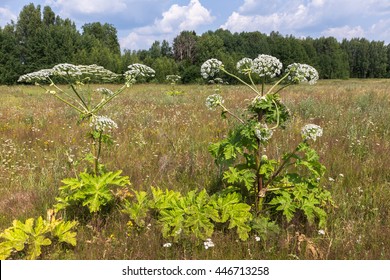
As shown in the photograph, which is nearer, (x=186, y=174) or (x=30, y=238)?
(x=30, y=238)

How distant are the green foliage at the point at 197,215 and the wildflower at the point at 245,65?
4.65 ft

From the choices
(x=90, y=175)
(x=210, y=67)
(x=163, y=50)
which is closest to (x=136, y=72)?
(x=210, y=67)

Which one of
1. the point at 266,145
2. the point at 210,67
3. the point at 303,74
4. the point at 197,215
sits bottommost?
the point at 197,215

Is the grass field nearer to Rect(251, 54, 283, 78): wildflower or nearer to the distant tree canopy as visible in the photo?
Rect(251, 54, 283, 78): wildflower

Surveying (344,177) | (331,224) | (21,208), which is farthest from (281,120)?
(21,208)

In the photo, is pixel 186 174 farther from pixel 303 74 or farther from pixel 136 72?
pixel 303 74

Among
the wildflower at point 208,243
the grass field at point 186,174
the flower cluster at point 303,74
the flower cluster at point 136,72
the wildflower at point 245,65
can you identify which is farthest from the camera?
the flower cluster at point 136,72

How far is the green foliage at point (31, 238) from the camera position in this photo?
10.3ft

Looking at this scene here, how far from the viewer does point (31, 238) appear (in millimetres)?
3229

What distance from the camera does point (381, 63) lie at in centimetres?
12169

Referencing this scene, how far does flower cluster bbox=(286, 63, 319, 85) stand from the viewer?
3.47 m

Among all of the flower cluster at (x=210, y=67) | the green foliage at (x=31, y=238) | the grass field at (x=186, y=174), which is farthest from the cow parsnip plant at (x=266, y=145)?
the green foliage at (x=31, y=238)

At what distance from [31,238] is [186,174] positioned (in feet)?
7.86

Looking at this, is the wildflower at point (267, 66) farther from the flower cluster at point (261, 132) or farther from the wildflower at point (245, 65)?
the flower cluster at point (261, 132)
